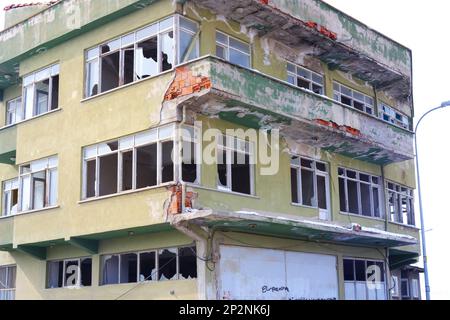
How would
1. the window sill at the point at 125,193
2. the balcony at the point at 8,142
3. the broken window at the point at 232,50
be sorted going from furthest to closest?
the balcony at the point at 8,142, the broken window at the point at 232,50, the window sill at the point at 125,193

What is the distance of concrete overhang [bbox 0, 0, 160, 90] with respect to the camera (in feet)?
65.5

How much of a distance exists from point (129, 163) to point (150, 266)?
302cm

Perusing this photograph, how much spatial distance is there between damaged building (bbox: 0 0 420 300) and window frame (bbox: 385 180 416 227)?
2.57 feet

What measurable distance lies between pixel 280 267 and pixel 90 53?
8.98 m

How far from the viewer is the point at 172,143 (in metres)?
17.8

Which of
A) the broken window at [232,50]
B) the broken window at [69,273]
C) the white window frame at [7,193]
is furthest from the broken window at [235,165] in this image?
the white window frame at [7,193]

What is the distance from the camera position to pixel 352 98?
25391mm

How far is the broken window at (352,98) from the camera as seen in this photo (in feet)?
80.7

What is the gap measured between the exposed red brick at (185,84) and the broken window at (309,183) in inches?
205

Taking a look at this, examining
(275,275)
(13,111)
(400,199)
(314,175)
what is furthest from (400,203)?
(13,111)

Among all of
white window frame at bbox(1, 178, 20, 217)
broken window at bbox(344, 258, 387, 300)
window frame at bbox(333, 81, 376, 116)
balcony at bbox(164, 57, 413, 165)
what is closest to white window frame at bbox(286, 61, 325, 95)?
window frame at bbox(333, 81, 376, 116)

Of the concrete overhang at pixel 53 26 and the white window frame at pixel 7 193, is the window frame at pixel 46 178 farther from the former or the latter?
the concrete overhang at pixel 53 26

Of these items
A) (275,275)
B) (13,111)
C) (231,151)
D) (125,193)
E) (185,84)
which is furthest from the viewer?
(13,111)

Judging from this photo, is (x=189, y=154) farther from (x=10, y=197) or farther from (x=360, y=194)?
(x=10, y=197)
